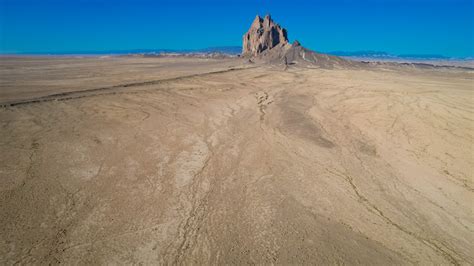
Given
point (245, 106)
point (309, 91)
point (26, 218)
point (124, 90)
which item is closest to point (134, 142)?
point (26, 218)

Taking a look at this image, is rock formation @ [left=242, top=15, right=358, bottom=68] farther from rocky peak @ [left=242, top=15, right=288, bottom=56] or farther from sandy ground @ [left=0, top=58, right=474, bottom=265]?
sandy ground @ [left=0, top=58, right=474, bottom=265]

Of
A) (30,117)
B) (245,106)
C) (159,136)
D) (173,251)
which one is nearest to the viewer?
(173,251)

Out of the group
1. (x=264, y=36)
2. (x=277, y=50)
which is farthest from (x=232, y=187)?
(x=264, y=36)

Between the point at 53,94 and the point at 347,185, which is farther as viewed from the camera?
the point at 53,94

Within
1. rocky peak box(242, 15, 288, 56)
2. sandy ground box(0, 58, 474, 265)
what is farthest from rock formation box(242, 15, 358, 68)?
sandy ground box(0, 58, 474, 265)

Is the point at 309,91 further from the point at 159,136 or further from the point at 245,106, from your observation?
the point at 159,136

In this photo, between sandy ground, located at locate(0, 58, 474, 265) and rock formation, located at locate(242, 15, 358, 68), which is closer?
sandy ground, located at locate(0, 58, 474, 265)

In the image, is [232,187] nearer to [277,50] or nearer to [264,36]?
[277,50]
